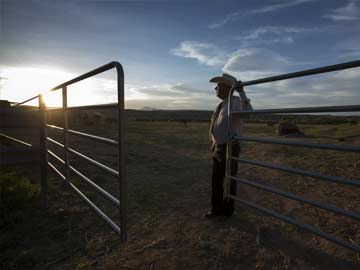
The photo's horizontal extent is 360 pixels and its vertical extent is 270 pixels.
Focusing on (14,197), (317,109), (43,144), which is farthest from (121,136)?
(14,197)

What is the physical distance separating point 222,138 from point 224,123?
0.70ft

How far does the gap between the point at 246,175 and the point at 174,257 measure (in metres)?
4.06

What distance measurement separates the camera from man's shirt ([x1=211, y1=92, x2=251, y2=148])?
343cm

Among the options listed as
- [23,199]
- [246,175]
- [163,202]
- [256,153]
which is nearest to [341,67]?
[163,202]

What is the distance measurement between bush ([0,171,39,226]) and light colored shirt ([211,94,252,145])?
2.94 m

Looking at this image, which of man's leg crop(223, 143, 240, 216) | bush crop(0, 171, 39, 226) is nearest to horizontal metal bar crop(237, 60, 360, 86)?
man's leg crop(223, 143, 240, 216)

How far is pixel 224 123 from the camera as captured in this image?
356 cm

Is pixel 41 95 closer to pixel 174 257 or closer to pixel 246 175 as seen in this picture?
pixel 174 257

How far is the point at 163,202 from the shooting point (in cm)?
454

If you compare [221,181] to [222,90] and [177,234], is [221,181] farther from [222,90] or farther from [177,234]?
[222,90]

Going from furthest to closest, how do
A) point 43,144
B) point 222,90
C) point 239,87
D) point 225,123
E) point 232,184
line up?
point 43,144
point 232,184
point 222,90
point 225,123
point 239,87

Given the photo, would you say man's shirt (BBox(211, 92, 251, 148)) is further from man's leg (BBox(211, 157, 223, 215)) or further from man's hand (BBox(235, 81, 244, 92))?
man's leg (BBox(211, 157, 223, 215))

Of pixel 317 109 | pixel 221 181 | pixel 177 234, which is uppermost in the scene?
pixel 317 109

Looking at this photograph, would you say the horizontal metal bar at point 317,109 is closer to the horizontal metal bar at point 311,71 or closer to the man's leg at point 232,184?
the horizontal metal bar at point 311,71
